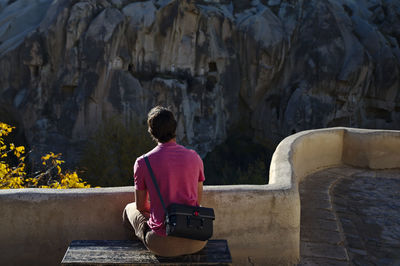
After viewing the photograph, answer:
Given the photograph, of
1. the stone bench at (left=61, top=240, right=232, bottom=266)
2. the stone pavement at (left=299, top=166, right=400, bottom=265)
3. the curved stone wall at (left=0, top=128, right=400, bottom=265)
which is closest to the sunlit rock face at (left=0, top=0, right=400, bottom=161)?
the stone pavement at (left=299, top=166, right=400, bottom=265)

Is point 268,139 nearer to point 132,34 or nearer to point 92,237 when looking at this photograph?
point 132,34

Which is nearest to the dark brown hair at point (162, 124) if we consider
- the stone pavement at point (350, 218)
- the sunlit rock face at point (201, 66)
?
the stone pavement at point (350, 218)

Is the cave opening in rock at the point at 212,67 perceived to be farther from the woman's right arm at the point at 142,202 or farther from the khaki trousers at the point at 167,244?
the khaki trousers at the point at 167,244

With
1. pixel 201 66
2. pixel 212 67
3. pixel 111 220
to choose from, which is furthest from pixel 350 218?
pixel 212 67

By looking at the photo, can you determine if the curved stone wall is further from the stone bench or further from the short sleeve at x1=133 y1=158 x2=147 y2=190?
the short sleeve at x1=133 y1=158 x2=147 y2=190

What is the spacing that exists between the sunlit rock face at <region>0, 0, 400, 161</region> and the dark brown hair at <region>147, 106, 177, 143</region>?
1936cm

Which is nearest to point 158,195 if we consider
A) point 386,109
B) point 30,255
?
point 30,255

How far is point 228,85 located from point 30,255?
2317 centimetres

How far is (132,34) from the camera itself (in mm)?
21875

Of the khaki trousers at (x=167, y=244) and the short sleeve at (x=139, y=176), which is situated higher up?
the short sleeve at (x=139, y=176)

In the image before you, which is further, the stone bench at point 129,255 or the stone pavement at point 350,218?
the stone pavement at point 350,218

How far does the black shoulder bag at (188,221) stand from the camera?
221cm

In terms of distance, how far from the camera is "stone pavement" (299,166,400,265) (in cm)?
334

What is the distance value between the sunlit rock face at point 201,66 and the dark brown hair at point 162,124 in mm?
19362
